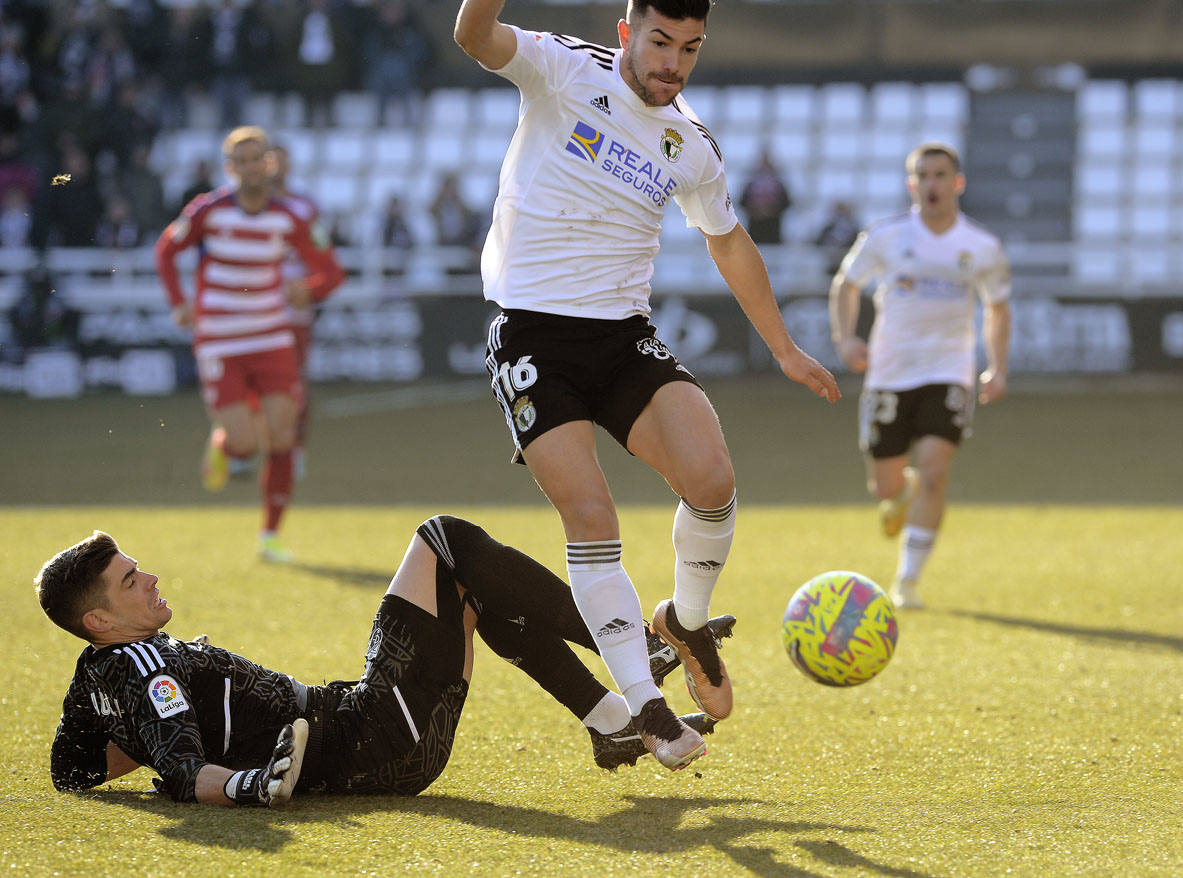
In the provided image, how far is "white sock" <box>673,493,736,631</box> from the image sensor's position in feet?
14.5

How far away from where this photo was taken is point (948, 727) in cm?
484

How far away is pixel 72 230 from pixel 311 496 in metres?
10.4

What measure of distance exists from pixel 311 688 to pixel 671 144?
180 centimetres

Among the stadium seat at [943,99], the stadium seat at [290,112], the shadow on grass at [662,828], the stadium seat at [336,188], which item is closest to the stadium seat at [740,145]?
the stadium seat at [943,99]

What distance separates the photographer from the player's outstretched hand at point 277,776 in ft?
12.0

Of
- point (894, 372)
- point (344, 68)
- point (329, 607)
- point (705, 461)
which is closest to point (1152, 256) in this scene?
point (344, 68)

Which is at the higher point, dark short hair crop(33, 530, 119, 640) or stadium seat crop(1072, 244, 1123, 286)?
stadium seat crop(1072, 244, 1123, 286)

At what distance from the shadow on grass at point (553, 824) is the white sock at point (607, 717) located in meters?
0.19

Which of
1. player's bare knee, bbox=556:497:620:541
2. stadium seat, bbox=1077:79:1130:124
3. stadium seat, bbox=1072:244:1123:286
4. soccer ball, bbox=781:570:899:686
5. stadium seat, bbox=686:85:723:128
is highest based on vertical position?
stadium seat, bbox=1077:79:1130:124

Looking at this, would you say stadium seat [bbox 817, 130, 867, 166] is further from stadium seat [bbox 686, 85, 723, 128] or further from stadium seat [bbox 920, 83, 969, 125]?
stadium seat [bbox 686, 85, 723, 128]

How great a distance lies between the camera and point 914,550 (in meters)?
7.36

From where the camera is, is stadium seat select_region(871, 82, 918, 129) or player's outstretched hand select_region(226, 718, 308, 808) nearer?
player's outstretched hand select_region(226, 718, 308, 808)

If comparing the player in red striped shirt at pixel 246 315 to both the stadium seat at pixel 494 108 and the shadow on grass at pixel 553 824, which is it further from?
the stadium seat at pixel 494 108

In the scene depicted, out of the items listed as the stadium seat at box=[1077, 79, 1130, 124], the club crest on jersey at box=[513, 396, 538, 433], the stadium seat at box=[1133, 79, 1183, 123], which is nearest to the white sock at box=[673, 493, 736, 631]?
the club crest on jersey at box=[513, 396, 538, 433]
